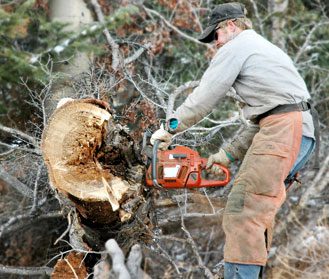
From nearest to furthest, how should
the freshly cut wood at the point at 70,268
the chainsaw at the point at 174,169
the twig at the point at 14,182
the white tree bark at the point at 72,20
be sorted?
the chainsaw at the point at 174,169, the freshly cut wood at the point at 70,268, the twig at the point at 14,182, the white tree bark at the point at 72,20

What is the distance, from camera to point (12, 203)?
592 cm

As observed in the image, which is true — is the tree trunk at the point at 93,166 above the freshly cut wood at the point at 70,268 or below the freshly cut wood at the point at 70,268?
above

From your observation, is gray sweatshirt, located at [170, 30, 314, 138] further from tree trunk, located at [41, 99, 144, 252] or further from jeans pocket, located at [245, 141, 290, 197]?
tree trunk, located at [41, 99, 144, 252]

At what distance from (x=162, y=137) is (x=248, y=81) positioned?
70 cm

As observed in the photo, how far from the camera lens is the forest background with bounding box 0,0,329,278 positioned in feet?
16.9

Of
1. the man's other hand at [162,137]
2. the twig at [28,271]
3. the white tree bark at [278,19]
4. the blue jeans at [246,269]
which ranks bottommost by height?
the twig at [28,271]

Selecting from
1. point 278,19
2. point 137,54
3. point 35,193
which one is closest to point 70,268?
point 35,193

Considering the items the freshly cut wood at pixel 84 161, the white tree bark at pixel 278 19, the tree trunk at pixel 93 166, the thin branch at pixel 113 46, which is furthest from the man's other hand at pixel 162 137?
the white tree bark at pixel 278 19

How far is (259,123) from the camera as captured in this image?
11.8ft

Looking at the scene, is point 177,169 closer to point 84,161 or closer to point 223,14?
point 84,161

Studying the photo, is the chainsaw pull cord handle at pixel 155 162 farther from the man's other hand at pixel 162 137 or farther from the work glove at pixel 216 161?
the work glove at pixel 216 161

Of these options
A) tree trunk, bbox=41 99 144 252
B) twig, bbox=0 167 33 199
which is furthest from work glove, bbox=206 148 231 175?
twig, bbox=0 167 33 199

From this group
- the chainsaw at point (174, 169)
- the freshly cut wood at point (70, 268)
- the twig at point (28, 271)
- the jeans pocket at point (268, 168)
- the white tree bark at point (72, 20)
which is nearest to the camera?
the jeans pocket at point (268, 168)

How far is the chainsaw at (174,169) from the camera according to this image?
3672mm
